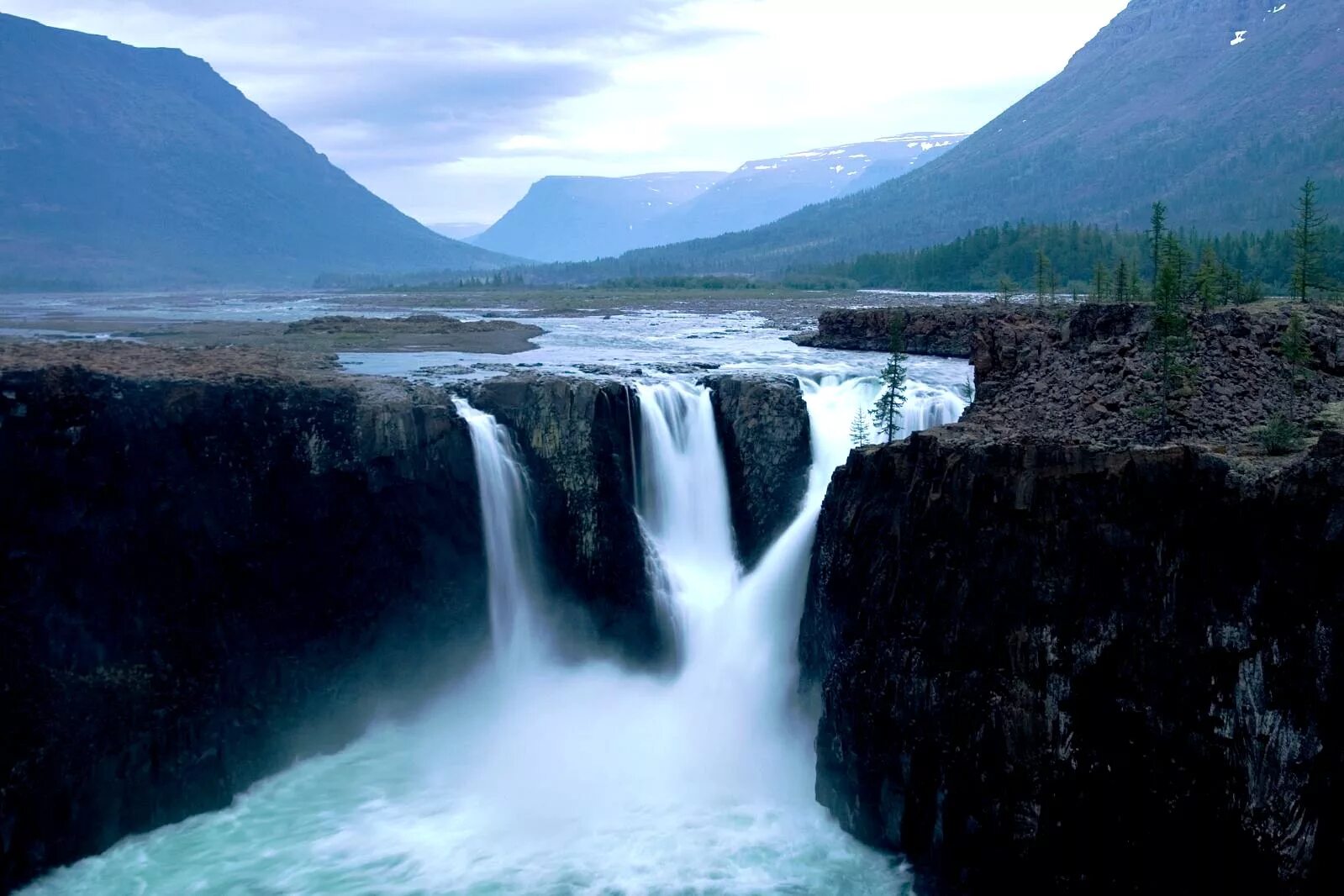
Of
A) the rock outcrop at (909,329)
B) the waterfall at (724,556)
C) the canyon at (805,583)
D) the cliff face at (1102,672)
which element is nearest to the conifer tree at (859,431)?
the waterfall at (724,556)

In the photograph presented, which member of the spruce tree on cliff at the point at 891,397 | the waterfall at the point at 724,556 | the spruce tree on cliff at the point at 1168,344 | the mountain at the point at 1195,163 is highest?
the mountain at the point at 1195,163

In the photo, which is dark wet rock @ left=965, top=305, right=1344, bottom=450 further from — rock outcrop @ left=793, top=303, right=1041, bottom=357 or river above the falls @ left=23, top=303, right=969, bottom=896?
rock outcrop @ left=793, top=303, right=1041, bottom=357

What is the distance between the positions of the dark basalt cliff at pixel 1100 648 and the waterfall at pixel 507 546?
9.64m

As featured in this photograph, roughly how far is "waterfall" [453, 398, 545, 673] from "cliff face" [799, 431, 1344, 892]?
418 inches

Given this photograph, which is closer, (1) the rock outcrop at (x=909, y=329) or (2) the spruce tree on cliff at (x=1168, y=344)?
(2) the spruce tree on cliff at (x=1168, y=344)

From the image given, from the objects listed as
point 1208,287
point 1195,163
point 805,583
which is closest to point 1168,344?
point 805,583

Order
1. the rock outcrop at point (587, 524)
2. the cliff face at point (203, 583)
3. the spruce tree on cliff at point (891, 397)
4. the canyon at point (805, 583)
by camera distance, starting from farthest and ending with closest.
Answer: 1. the rock outcrop at point (587, 524)
2. the spruce tree on cliff at point (891, 397)
3. the cliff face at point (203, 583)
4. the canyon at point (805, 583)

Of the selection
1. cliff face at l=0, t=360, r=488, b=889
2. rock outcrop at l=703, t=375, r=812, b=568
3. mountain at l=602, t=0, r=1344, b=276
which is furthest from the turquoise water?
mountain at l=602, t=0, r=1344, b=276

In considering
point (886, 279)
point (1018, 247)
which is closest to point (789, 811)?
point (1018, 247)

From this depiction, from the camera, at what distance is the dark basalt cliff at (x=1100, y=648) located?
16.9 metres

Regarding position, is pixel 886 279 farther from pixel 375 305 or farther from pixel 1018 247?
pixel 375 305

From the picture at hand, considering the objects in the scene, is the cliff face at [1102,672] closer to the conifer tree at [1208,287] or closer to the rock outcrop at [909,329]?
the conifer tree at [1208,287]

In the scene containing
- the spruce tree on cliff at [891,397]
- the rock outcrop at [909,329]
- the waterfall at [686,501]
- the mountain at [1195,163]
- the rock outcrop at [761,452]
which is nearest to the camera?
the spruce tree on cliff at [891,397]

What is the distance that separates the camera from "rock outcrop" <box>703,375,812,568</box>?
31.6 metres
